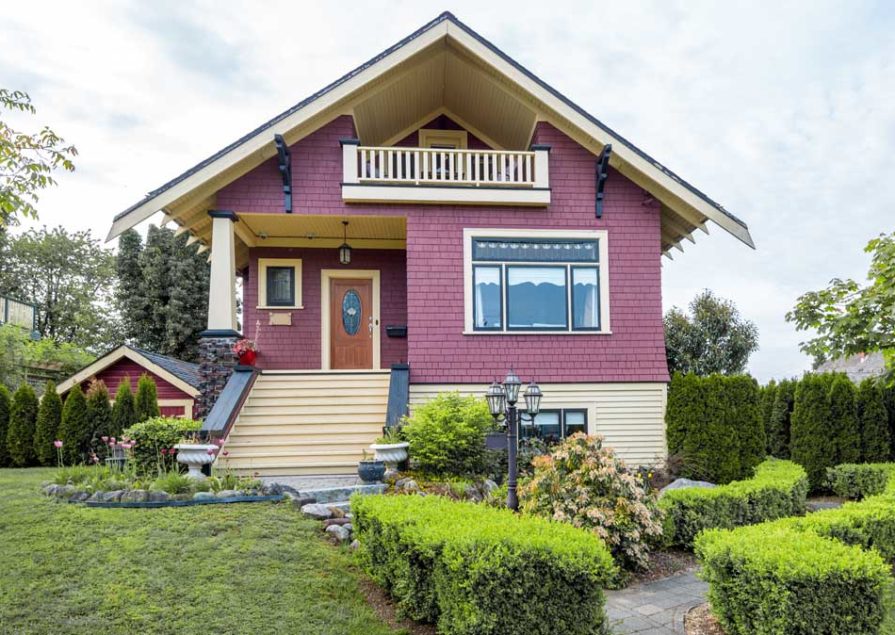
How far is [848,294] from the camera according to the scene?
8.80 meters

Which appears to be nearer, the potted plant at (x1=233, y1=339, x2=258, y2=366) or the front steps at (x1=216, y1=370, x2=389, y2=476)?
the front steps at (x1=216, y1=370, x2=389, y2=476)

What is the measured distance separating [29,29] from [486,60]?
6461 mm

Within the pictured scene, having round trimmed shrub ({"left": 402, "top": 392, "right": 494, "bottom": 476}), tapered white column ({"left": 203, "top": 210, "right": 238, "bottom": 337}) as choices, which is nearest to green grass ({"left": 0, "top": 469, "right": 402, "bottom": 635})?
round trimmed shrub ({"left": 402, "top": 392, "right": 494, "bottom": 476})

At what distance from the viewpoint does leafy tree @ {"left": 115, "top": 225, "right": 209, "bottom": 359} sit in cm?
2569

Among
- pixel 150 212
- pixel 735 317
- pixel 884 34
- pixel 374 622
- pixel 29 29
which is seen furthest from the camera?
pixel 735 317

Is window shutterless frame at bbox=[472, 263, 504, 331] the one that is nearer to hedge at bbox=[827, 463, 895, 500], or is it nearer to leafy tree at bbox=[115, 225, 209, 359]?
hedge at bbox=[827, 463, 895, 500]

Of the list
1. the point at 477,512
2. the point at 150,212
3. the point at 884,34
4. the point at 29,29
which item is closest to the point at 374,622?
the point at 477,512

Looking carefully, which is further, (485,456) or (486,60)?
(486,60)

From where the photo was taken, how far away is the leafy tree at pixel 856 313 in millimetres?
8109

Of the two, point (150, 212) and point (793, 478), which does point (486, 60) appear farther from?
point (793, 478)

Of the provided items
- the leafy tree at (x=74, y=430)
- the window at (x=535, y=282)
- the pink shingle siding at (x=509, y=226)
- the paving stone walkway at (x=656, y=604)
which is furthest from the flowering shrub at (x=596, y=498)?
the leafy tree at (x=74, y=430)

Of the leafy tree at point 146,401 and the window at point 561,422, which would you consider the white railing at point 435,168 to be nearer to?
the window at point 561,422

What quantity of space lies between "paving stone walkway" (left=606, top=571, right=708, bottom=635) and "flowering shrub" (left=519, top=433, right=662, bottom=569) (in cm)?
33

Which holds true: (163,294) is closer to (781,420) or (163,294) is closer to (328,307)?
(328,307)
